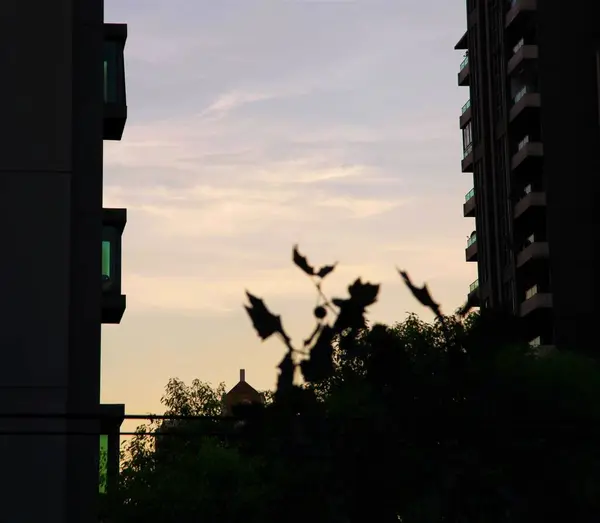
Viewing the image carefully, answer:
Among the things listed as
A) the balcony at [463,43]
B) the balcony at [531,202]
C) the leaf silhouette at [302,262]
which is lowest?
the leaf silhouette at [302,262]

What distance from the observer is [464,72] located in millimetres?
76250

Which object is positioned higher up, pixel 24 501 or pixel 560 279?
pixel 560 279

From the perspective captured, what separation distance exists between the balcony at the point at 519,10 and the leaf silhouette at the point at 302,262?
62.6 m

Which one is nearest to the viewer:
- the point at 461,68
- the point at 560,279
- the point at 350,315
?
the point at 350,315

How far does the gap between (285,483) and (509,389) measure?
978 mm

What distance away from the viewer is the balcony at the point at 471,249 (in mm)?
73812

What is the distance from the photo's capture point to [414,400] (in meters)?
4.82

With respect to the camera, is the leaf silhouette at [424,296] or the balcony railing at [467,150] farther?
the balcony railing at [467,150]

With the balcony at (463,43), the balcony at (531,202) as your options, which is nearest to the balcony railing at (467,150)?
the balcony at (463,43)

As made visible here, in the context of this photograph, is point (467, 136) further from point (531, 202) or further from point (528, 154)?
point (531, 202)

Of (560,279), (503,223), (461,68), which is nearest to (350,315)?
(560,279)

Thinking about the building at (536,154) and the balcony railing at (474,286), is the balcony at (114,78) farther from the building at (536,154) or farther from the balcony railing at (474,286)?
the balcony railing at (474,286)

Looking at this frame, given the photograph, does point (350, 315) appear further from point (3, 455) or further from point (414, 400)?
point (3, 455)

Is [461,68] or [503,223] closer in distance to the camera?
[503,223]
